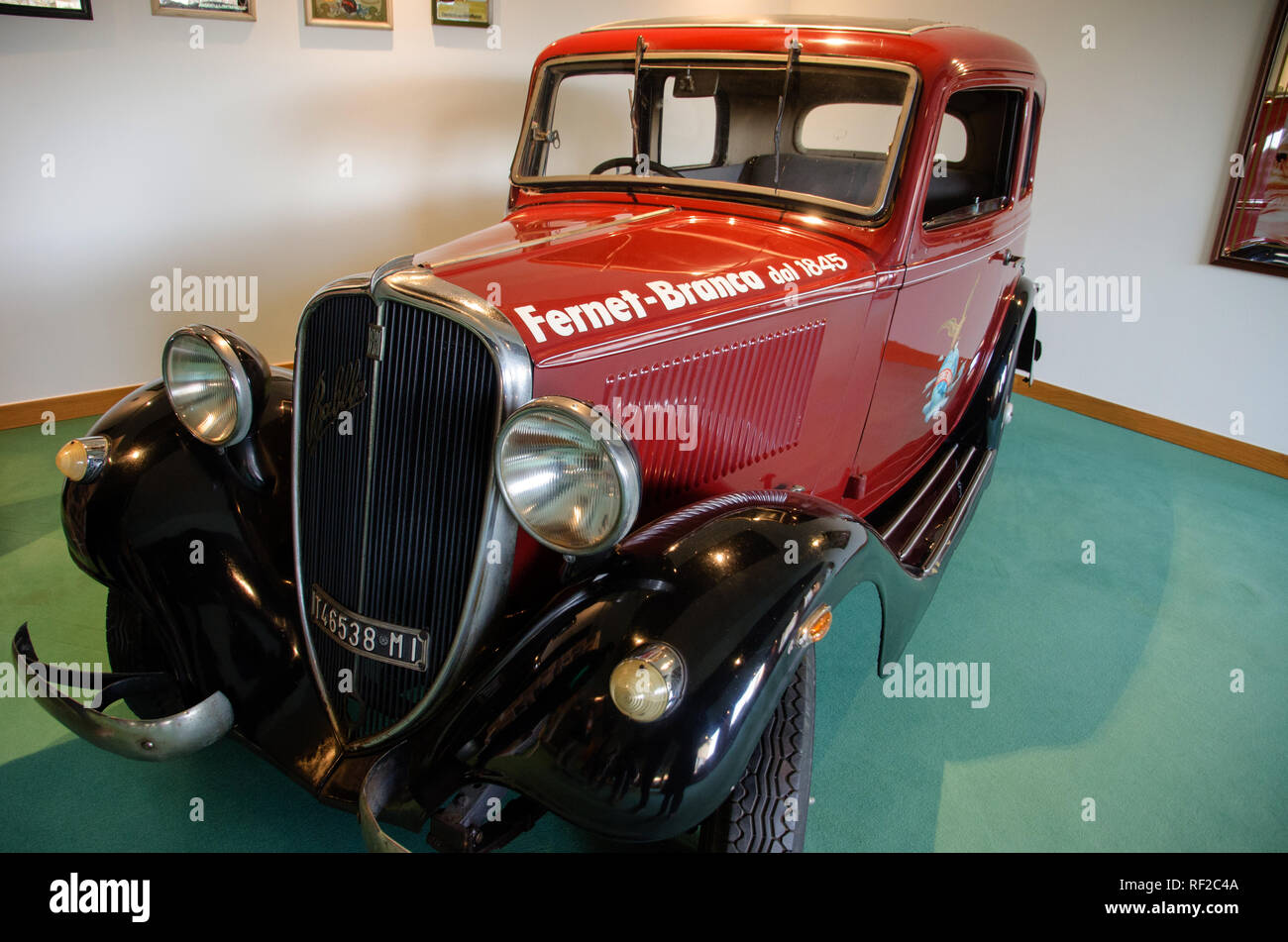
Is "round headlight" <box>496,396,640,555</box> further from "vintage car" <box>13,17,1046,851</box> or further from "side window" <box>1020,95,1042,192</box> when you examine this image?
"side window" <box>1020,95,1042,192</box>

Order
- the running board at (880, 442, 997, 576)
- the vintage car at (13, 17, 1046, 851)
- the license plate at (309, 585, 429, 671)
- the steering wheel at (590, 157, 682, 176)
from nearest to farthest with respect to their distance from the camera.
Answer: the vintage car at (13, 17, 1046, 851) → the license plate at (309, 585, 429, 671) → the running board at (880, 442, 997, 576) → the steering wheel at (590, 157, 682, 176)

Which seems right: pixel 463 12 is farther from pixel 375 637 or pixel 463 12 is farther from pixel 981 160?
pixel 375 637

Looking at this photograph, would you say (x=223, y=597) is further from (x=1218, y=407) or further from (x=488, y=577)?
(x=1218, y=407)

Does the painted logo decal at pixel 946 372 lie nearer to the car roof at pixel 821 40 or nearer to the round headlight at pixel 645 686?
the car roof at pixel 821 40

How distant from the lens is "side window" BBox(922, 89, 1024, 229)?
9.22ft

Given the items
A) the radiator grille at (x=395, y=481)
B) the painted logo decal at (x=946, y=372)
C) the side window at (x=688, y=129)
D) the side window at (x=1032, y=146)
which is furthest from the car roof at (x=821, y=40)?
the radiator grille at (x=395, y=481)

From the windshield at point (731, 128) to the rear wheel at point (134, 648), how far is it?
1666 millimetres

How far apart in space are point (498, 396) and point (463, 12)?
12.5 ft

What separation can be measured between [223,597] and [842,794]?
58.8 inches

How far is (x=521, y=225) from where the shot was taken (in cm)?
226

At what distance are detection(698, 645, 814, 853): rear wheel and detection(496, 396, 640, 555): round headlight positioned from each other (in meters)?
0.45

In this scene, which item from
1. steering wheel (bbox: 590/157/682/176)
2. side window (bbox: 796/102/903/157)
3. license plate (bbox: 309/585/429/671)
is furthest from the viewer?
side window (bbox: 796/102/903/157)

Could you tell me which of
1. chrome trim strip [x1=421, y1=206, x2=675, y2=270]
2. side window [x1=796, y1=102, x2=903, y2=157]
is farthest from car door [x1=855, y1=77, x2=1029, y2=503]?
side window [x1=796, y1=102, x2=903, y2=157]
